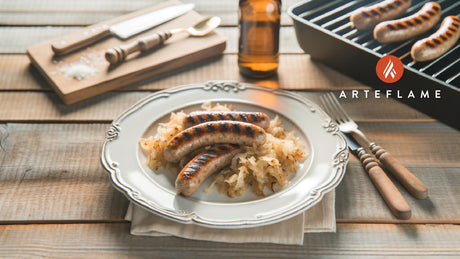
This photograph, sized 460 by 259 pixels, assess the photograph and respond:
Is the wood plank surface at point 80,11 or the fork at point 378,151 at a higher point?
the wood plank surface at point 80,11

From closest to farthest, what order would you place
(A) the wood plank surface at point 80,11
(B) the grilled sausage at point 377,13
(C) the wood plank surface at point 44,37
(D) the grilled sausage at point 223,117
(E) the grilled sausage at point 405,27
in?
(D) the grilled sausage at point 223,117 < (E) the grilled sausage at point 405,27 < (B) the grilled sausage at point 377,13 < (C) the wood plank surface at point 44,37 < (A) the wood plank surface at point 80,11

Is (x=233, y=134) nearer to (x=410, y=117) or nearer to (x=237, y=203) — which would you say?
(x=237, y=203)

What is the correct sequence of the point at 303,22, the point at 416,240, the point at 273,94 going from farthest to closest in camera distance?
the point at 303,22
the point at 273,94
the point at 416,240

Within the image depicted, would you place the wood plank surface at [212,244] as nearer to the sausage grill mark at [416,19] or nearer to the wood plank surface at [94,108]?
the wood plank surface at [94,108]

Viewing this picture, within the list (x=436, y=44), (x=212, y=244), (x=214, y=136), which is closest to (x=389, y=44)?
(x=436, y=44)

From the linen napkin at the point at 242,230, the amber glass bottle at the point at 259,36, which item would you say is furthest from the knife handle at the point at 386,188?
the amber glass bottle at the point at 259,36

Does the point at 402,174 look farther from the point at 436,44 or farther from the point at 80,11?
the point at 80,11

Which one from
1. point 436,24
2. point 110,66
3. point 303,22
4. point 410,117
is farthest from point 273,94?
point 436,24
